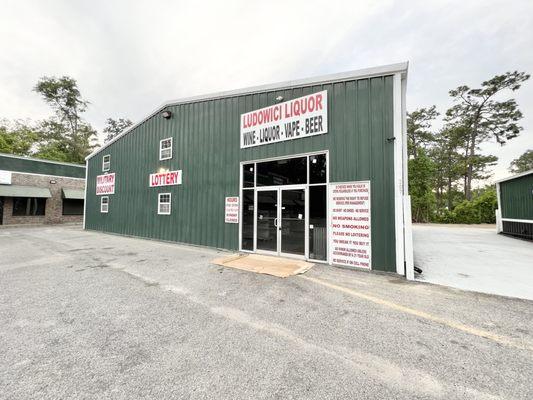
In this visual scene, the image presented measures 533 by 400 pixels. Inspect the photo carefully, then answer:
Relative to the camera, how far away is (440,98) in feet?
86.2

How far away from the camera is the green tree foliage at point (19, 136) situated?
27.8 meters

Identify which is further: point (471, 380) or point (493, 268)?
point (493, 268)

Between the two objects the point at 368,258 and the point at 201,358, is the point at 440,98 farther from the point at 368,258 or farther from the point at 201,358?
the point at 201,358

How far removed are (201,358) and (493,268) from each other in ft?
25.2

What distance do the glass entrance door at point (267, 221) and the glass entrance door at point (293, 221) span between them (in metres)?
0.26

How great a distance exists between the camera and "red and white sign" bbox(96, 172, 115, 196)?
1395 cm

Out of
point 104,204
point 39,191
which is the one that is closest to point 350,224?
point 104,204

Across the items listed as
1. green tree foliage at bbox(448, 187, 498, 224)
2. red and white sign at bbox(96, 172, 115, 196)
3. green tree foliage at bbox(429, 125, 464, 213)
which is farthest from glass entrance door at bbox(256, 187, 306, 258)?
green tree foliage at bbox(429, 125, 464, 213)

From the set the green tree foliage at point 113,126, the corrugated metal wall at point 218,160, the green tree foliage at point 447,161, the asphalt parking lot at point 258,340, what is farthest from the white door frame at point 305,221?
the green tree foliage at point 113,126

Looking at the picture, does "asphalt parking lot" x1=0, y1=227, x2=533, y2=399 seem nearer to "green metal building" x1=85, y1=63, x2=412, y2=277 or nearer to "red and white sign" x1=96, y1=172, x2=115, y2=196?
"green metal building" x1=85, y1=63, x2=412, y2=277

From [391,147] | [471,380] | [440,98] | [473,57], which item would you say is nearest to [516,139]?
[440,98]

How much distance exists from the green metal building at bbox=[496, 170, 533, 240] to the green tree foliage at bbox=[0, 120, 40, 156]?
48075mm

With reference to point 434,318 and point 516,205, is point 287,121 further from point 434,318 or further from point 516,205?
point 516,205

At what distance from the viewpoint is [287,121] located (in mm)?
7258
